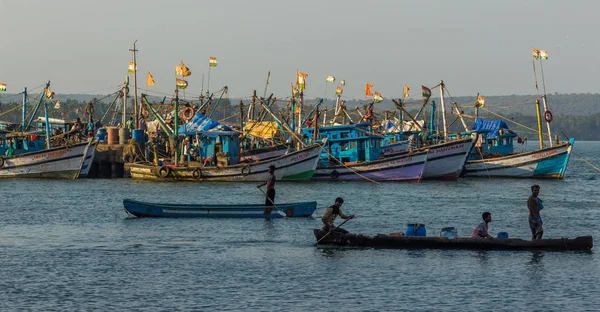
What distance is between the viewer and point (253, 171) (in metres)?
63.6

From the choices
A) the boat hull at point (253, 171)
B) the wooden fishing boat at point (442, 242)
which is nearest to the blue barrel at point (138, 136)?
the boat hull at point (253, 171)

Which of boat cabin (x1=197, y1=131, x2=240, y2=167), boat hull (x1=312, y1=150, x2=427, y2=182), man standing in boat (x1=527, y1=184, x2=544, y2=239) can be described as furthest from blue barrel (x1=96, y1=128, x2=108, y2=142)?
man standing in boat (x1=527, y1=184, x2=544, y2=239)

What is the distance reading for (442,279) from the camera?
90.6 feet

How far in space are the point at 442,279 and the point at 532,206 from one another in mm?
4286

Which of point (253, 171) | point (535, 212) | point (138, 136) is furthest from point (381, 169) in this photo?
point (535, 212)

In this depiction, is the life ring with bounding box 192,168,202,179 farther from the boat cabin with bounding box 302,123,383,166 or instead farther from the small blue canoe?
the small blue canoe

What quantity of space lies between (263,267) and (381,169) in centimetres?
3887

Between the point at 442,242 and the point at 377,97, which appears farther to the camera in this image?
the point at 377,97

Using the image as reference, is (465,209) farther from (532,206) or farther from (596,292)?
(596,292)

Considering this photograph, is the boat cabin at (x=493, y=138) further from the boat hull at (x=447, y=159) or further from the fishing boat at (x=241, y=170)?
the fishing boat at (x=241, y=170)

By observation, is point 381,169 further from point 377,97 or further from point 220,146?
point 377,97

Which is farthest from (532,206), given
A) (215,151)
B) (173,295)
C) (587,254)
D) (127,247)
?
(215,151)

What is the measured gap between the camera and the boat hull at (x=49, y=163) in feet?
220

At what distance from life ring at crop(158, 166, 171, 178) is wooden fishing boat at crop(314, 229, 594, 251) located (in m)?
33.3
